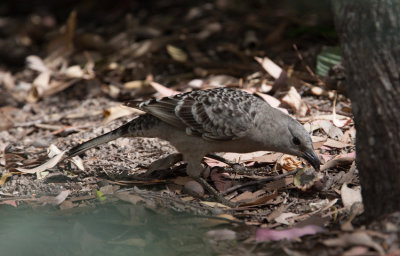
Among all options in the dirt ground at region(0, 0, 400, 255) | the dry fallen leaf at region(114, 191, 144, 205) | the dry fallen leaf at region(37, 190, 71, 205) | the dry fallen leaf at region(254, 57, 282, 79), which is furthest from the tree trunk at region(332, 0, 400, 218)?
the dry fallen leaf at region(254, 57, 282, 79)

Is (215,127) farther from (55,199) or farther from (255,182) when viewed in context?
(55,199)

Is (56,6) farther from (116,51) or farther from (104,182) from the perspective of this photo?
(104,182)

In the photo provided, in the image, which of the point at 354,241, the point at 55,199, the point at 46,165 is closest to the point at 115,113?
the point at 46,165

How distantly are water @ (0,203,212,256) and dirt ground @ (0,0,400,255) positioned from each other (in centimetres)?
17

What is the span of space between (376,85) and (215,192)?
6.17 feet

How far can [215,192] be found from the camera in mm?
4672

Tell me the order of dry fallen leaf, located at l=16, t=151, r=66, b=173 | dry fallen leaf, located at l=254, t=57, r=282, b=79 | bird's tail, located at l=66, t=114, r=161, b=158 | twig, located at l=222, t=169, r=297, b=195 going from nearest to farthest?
twig, located at l=222, t=169, r=297, b=195
bird's tail, located at l=66, t=114, r=161, b=158
dry fallen leaf, located at l=16, t=151, r=66, b=173
dry fallen leaf, located at l=254, t=57, r=282, b=79

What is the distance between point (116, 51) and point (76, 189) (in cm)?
Answer: 419

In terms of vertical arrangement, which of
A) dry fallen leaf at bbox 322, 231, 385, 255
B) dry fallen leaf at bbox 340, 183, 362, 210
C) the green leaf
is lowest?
dry fallen leaf at bbox 340, 183, 362, 210

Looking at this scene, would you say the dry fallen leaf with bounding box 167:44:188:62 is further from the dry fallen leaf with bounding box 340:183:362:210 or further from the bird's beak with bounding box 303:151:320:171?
the dry fallen leaf with bounding box 340:183:362:210

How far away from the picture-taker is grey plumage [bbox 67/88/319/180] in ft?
15.9

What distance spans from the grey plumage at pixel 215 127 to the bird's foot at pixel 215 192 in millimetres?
88

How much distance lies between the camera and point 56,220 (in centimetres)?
417

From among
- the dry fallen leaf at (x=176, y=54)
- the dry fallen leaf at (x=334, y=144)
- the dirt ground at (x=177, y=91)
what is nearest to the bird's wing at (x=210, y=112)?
the dirt ground at (x=177, y=91)
